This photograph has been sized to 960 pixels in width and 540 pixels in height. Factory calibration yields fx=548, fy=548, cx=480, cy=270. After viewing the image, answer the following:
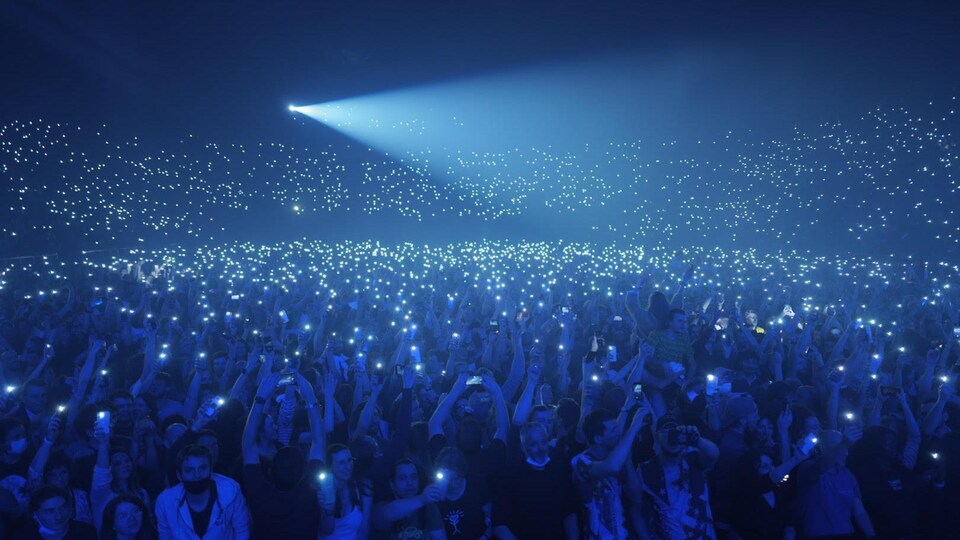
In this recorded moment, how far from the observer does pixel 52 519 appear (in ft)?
10.6

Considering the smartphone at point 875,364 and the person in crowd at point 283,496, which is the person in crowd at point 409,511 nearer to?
the person in crowd at point 283,496

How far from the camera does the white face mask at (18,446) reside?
13.9 ft

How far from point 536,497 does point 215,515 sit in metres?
2.03

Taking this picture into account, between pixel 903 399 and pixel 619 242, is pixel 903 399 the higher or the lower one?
the lower one

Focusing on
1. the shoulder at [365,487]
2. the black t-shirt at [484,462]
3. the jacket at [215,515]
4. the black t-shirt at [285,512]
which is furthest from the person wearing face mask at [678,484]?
the jacket at [215,515]

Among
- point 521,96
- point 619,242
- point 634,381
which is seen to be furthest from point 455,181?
point 634,381

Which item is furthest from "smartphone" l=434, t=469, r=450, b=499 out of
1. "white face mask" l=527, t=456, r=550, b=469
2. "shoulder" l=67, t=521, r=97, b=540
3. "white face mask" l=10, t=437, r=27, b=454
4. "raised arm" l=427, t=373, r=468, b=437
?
→ "white face mask" l=10, t=437, r=27, b=454

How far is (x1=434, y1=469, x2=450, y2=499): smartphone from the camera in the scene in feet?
11.5

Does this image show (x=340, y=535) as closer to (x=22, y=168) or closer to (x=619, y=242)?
(x=22, y=168)

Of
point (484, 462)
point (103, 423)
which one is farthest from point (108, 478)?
point (484, 462)

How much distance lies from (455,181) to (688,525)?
107 ft

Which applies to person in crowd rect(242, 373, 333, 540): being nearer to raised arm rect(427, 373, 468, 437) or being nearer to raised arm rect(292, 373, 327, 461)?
raised arm rect(292, 373, 327, 461)

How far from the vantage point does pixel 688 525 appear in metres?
3.52

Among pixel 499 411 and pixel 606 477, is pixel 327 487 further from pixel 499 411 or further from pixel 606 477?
pixel 606 477
